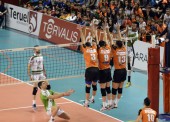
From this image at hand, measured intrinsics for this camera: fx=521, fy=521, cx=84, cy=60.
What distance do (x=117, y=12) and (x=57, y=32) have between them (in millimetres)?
3497

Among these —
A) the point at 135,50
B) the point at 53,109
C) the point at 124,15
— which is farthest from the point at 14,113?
the point at 124,15

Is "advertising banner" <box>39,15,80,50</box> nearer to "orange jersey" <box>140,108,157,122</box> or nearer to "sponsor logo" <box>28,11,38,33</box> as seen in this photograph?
"sponsor logo" <box>28,11,38,33</box>

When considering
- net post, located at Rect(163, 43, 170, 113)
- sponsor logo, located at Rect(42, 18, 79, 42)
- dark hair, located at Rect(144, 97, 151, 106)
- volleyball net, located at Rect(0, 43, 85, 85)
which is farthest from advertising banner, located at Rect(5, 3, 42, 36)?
dark hair, located at Rect(144, 97, 151, 106)

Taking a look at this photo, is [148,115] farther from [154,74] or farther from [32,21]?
[32,21]

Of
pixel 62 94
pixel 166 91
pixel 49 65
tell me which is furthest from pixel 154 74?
pixel 49 65

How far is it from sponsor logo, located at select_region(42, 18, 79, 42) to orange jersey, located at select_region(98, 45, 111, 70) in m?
10.2

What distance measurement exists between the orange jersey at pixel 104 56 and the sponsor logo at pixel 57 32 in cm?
1023

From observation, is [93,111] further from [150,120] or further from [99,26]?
[99,26]

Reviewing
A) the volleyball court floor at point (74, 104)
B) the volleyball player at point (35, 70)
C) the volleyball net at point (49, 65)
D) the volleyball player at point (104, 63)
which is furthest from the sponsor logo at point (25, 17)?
the volleyball player at point (104, 63)

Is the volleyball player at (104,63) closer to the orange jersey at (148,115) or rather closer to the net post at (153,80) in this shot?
the net post at (153,80)

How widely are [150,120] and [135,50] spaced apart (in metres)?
9.75

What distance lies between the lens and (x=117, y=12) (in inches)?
1136

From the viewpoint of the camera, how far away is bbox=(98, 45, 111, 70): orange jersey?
17047 millimetres

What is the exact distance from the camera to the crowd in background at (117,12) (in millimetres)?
25906
